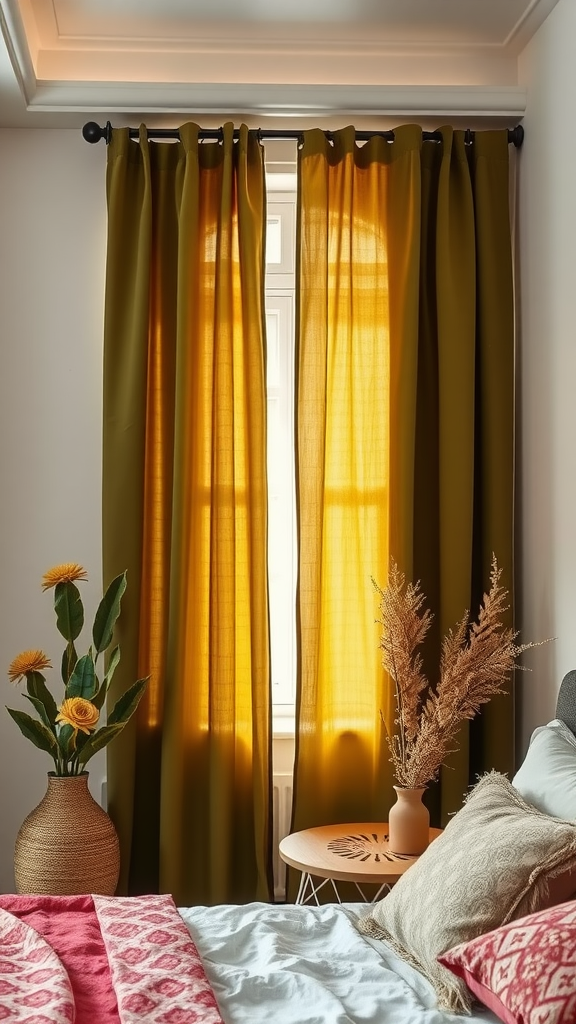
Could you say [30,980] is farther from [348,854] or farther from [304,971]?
[348,854]

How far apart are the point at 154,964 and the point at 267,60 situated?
2.79 meters

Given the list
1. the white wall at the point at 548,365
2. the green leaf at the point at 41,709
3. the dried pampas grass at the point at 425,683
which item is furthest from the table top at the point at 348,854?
the green leaf at the point at 41,709

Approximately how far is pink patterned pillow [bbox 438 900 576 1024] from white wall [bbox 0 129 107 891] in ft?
6.54

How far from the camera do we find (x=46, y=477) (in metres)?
3.36

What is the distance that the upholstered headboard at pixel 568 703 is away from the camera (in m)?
2.25

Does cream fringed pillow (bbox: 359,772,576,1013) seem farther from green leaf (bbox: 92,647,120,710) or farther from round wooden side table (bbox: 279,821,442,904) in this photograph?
green leaf (bbox: 92,647,120,710)

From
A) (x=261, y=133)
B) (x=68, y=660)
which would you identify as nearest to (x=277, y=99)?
(x=261, y=133)

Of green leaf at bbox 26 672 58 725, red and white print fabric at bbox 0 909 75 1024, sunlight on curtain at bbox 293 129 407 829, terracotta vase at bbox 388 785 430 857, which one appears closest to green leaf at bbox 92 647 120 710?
green leaf at bbox 26 672 58 725

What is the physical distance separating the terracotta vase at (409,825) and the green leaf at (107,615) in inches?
38.3

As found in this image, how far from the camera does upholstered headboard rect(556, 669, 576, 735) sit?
7.37ft

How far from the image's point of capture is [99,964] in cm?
170

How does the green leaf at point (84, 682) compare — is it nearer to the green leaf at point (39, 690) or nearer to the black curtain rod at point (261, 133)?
the green leaf at point (39, 690)

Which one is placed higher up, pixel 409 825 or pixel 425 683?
pixel 425 683

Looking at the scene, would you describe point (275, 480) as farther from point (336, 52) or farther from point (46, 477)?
point (336, 52)
